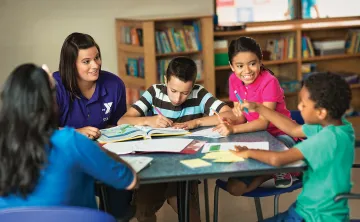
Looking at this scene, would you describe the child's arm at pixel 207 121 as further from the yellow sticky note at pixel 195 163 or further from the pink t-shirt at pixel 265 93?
the yellow sticky note at pixel 195 163

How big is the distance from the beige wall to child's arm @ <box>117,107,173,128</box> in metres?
2.62

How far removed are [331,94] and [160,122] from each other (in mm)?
1055

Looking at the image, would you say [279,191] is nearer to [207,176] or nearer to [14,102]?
[207,176]

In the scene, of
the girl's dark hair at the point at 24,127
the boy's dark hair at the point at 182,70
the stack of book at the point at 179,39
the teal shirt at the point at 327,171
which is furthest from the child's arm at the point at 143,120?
the stack of book at the point at 179,39

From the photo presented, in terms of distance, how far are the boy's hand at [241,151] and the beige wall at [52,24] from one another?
3.55 m

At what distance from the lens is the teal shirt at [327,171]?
2.42m

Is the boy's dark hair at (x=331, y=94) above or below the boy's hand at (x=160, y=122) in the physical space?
above

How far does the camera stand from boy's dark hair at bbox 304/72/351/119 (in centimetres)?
245

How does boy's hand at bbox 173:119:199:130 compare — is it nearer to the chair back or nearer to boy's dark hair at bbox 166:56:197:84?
boy's dark hair at bbox 166:56:197:84

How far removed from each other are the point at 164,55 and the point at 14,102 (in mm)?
3994

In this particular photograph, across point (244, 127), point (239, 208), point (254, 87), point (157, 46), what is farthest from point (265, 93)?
point (157, 46)

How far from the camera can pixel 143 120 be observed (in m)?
3.31

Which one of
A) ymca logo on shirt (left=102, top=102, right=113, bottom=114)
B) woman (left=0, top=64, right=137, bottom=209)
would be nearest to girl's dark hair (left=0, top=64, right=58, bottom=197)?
woman (left=0, top=64, right=137, bottom=209)

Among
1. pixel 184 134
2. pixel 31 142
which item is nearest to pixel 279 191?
pixel 184 134
